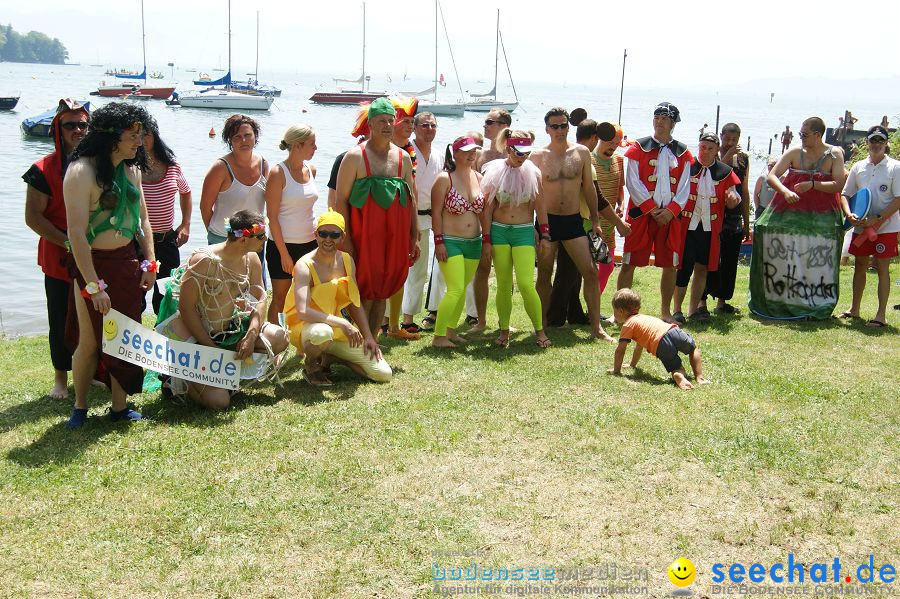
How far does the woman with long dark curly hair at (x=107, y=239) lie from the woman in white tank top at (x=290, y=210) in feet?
4.50

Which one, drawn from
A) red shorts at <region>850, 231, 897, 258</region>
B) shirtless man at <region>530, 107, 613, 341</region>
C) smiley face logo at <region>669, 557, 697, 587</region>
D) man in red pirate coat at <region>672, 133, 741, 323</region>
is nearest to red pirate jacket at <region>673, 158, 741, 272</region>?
man in red pirate coat at <region>672, 133, 741, 323</region>

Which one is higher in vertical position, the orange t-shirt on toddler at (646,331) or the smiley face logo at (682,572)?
the orange t-shirt on toddler at (646,331)

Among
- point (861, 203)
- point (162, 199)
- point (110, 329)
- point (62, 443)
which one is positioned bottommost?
point (62, 443)

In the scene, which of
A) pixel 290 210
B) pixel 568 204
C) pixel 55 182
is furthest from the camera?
pixel 568 204

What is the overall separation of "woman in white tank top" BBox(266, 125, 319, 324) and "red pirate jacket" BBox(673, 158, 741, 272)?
369 centimetres

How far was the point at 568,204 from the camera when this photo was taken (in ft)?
26.5

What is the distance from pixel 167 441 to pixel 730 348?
492 centimetres

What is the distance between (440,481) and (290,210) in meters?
3.11

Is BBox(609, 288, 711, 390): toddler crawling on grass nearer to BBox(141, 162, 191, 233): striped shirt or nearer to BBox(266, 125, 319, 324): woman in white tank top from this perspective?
BBox(266, 125, 319, 324): woman in white tank top

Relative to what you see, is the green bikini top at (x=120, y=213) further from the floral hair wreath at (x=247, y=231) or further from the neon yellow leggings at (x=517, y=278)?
the neon yellow leggings at (x=517, y=278)

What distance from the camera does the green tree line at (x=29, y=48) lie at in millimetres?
173750

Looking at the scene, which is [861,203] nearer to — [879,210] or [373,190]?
[879,210]

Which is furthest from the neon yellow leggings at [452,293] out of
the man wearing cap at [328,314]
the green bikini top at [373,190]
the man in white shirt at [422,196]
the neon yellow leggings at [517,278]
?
the man wearing cap at [328,314]

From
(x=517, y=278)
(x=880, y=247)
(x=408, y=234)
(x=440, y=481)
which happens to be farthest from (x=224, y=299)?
(x=880, y=247)
